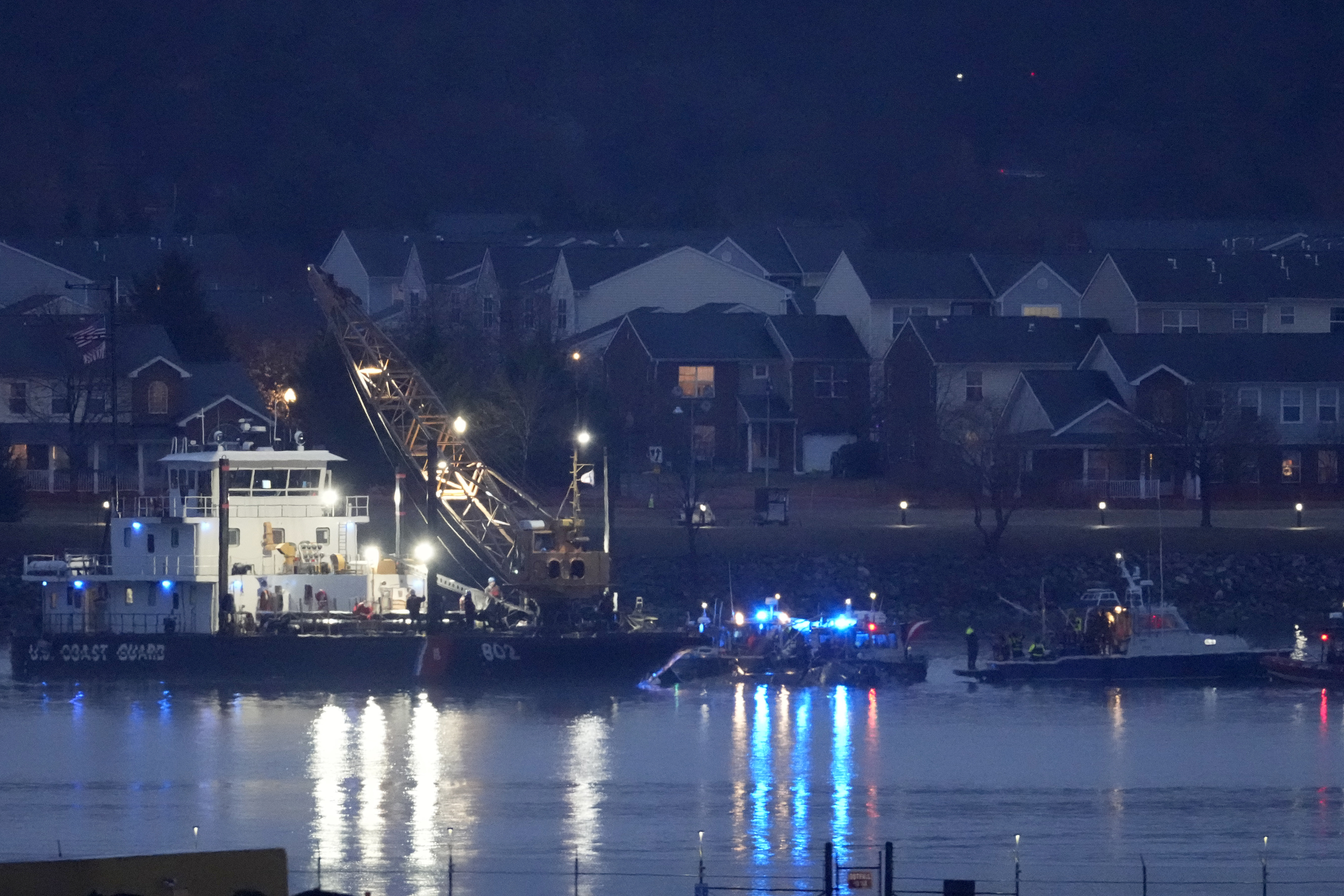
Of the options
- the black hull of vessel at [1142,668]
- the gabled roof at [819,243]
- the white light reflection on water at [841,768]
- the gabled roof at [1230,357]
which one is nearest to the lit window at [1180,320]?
the gabled roof at [1230,357]

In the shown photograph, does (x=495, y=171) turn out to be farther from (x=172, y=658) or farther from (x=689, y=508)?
(x=172, y=658)

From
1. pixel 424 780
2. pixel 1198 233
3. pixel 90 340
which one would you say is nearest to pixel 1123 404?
pixel 90 340

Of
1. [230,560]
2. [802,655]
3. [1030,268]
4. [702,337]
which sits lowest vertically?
[802,655]

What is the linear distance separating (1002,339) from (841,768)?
4008cm

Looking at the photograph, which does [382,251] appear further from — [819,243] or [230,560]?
[230,560]

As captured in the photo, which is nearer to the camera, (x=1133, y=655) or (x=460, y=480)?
(x=1133, y=655)

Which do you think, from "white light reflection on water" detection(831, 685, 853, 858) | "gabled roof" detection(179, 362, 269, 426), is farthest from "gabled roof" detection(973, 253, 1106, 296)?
"white light reflection on water" detection(831, 685, 853, 858)

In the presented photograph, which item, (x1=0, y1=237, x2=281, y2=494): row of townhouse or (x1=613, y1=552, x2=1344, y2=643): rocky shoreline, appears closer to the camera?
(x1=613, y1=552, x2=1344, y2=643): rocky shoreline

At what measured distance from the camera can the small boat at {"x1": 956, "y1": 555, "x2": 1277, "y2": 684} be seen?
46.1 m

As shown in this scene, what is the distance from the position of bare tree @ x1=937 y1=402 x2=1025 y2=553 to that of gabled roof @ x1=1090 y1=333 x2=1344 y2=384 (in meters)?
4.38

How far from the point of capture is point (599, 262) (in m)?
89.9

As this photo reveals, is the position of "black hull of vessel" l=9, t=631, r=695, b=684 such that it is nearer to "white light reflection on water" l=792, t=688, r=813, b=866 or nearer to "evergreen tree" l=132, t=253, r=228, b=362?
"white light reflection on water" l=792, t=688, r=813, b=866

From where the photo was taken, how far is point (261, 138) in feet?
616

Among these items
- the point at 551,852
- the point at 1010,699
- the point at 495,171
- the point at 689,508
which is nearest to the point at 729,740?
the point at 1010,699
